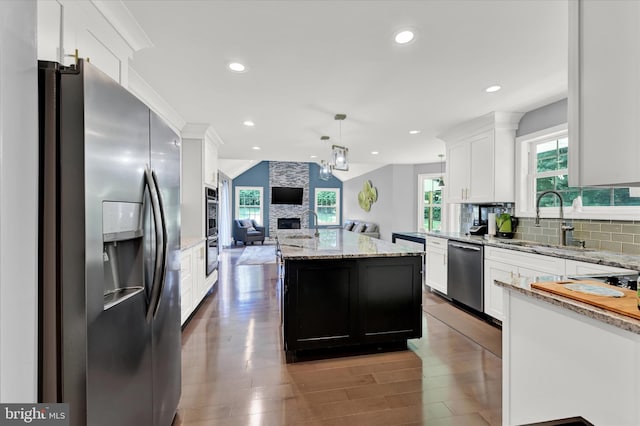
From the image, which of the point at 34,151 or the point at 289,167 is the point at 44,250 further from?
the point at 289,167

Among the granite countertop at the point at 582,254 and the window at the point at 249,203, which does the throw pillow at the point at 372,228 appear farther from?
the granite countertop at the point at 582,254

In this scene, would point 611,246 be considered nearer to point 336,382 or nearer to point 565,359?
point 565,359

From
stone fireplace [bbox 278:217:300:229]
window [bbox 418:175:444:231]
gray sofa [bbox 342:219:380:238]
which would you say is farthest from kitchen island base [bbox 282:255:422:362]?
stone fireplace [bbox 278:217:300:229]

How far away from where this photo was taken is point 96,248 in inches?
36.5

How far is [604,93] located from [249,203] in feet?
35.3

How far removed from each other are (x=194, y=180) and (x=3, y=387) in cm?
337

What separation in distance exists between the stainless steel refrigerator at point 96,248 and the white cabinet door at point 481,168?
3649mm

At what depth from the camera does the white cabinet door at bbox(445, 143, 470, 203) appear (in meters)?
3.95

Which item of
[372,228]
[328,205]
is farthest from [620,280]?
[328,205]

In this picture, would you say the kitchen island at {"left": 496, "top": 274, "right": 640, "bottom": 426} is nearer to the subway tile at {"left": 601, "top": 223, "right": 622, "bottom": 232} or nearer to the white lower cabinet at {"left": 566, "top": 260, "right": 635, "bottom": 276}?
the white lower cabinet at {"left": 566, "top": 260, "right": 635, "bottom": 276}

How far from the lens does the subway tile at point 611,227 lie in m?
2.47

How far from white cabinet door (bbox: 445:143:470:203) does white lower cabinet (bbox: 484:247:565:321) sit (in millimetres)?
1155

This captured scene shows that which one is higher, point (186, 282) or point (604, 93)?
point (604, 93)

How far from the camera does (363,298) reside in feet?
8.09
